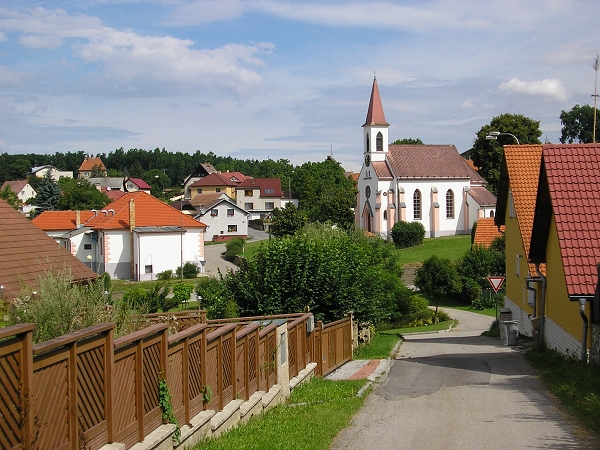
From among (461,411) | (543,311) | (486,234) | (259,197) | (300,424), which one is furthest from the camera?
(259,197)

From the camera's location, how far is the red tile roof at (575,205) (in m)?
13.6

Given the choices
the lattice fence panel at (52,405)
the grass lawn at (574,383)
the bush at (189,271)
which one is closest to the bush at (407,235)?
the bush at (189,271)

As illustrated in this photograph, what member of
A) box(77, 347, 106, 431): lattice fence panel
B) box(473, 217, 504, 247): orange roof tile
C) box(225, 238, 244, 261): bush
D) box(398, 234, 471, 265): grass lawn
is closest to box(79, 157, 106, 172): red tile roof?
box(225, 238, 244, 261): bush

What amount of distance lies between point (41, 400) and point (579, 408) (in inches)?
306

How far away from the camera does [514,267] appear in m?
27.5

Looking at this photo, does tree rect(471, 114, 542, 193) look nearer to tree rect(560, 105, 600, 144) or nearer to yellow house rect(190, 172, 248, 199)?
tree rect(560, 105, 600, 144)

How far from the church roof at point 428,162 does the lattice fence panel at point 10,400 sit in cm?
7114

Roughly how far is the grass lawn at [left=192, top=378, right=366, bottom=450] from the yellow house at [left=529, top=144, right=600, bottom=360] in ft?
15.8

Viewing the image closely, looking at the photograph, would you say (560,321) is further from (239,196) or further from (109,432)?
(239,196)

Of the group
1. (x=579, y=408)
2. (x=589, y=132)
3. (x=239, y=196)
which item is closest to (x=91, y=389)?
(x=579, y=408)

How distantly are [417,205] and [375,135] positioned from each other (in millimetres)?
8853

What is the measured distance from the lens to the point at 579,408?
10.0 metres

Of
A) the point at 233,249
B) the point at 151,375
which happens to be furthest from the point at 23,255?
→ the point at 233,249

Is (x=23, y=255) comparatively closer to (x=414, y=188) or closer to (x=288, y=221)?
(x=288, y=221)
